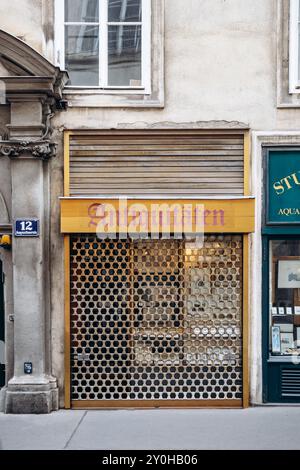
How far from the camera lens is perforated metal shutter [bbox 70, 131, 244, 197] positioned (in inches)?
400

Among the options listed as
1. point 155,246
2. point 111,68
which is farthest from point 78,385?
point 111,68

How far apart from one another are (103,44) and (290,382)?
6.13 meters

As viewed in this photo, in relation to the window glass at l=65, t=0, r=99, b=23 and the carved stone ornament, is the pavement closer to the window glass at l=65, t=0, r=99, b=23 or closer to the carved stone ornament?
the carved stone ornament

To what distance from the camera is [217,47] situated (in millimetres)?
10117

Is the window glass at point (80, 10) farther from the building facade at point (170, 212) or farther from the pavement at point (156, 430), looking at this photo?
the pavement at point (156, 430)

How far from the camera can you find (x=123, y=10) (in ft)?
33.9

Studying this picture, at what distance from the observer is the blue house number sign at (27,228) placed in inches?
389

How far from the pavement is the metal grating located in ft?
0.86

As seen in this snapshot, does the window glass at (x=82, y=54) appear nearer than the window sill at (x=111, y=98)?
No

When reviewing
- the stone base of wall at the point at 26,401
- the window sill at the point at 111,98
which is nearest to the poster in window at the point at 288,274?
the window sill at the point at 111,98

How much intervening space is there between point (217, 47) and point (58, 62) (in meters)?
2.52

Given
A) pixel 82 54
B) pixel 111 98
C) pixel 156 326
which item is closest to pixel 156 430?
pixel 156 326

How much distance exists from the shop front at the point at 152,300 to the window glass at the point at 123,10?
1.90m
